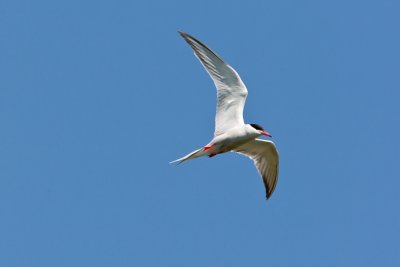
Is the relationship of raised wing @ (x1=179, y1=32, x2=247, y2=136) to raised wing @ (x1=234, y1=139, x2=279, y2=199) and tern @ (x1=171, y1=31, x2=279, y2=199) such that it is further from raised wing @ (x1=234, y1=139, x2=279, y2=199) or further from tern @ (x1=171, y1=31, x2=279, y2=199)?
raised wing @ (x1=234, y1=139, x2=279, y2=199)

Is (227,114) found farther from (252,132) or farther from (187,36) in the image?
(187,36)

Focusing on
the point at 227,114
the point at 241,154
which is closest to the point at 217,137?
the point at 227,114

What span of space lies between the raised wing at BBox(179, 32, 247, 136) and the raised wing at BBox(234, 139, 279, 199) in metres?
1.08

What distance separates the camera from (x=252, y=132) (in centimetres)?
1527

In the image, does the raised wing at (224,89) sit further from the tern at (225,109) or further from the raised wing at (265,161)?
the raised wing at (265,161)

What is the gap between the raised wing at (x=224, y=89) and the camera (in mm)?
14992

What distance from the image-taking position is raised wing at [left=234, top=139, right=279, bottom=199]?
1642 cm

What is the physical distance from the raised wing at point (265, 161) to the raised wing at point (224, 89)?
1.08 meters

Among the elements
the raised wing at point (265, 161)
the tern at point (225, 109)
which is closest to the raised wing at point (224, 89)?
the tern at point (225, 109)

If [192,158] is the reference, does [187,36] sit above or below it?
above

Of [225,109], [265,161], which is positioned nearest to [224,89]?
[225,109]

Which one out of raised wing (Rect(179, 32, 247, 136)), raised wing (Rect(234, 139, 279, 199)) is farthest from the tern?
raised wing (Rect(234, 139, 279, 199))

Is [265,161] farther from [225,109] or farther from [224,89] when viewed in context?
[224,89]

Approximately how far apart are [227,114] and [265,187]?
1.88 meters
